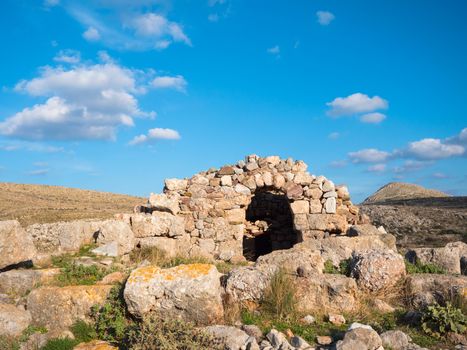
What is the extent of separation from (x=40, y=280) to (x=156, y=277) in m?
2.18

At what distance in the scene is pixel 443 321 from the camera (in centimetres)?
536

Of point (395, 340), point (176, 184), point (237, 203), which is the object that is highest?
point (176, 184)

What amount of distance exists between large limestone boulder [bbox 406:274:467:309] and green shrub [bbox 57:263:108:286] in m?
4.86

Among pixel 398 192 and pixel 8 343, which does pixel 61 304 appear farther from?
pixel 398 192

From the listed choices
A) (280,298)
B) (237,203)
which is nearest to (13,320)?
(280,298)

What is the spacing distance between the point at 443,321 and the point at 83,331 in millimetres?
4665

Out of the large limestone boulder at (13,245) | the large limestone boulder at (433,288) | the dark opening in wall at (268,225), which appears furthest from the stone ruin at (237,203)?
the large limestone boulder at (433,288)

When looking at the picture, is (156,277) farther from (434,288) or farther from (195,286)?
(434,288)

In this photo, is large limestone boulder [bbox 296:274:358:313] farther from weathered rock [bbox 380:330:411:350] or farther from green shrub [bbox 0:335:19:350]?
green shrub [bbox 0:335:19:350]

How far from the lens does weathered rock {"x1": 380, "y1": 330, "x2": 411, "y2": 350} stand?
487cm

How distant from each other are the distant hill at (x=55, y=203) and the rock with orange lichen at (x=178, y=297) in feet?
68.4

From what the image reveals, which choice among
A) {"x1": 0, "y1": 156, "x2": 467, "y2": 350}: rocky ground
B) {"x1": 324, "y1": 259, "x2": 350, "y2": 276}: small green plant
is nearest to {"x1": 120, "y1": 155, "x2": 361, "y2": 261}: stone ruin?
{"x1": 0, "y1": 156, "x2": 467, "y2": 350}: rocky ground

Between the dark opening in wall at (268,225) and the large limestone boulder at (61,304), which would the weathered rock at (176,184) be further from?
the large limestone boulder at (61,304)

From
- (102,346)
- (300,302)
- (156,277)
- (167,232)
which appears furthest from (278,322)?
(167,232)
